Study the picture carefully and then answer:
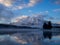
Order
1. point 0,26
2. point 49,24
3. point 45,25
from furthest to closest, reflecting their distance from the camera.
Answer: point 0,26 → point 45,25 → point 49,24

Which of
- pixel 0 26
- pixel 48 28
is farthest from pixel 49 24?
pixel 0 26

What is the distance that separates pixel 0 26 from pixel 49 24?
3364 cm

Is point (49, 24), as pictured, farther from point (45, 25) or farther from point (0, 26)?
point (0, 26)

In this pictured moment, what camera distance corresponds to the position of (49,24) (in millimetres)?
75312

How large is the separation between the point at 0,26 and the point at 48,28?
3174cm

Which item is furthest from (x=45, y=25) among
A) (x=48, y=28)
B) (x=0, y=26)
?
(x=0, y=26)

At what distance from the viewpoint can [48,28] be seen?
78.2 m

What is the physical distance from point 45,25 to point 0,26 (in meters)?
29.2

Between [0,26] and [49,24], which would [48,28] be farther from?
[0,26]

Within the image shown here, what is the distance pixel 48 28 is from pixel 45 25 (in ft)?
10.9

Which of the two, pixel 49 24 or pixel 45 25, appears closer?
pixel 49 24

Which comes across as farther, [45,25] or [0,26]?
[0,26]

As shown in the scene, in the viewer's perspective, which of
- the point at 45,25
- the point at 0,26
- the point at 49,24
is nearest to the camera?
the point at 49,24

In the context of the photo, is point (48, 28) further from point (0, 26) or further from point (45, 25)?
point (0, 26)
